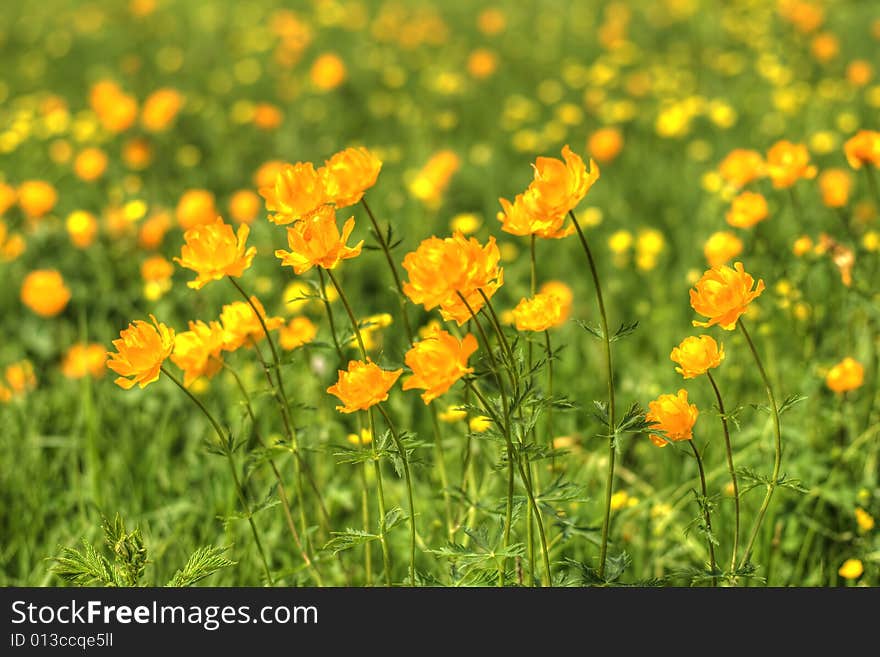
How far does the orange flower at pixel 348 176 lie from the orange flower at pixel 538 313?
29 cm

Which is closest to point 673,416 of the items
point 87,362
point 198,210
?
point 87,362

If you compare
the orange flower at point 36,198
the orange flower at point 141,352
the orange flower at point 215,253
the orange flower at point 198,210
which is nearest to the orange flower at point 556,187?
the orange flower at point 215,253

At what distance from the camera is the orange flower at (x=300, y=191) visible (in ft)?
4.21

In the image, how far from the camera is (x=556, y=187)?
120 centimetres

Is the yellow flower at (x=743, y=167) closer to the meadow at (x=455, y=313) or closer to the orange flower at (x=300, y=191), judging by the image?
the meadow at (x=455, y=313)

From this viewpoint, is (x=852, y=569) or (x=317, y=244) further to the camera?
(x=852, y=569)

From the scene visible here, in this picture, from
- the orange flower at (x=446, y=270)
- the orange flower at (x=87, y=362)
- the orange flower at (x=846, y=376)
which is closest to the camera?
the orange flower at (x=446, y=270)

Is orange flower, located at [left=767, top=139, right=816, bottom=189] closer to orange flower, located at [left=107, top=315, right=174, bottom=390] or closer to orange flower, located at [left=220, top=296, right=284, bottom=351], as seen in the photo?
orange flower, located at [left=220, top=296, right=284, bottom=351]

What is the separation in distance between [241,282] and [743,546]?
153 cm

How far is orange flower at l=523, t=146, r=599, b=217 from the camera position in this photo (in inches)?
46.9

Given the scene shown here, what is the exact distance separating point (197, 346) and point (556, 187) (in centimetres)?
68

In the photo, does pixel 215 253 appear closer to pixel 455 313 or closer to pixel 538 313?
pixel 455 313

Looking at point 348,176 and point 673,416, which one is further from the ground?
point 348,176
